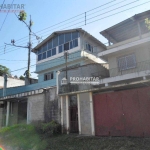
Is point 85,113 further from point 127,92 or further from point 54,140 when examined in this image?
point 127,92

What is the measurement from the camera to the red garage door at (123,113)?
28.8ft

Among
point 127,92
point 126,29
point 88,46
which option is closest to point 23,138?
point 127,92

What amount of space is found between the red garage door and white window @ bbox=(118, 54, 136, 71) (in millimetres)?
4861

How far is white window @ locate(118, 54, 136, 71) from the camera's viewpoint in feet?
45.4

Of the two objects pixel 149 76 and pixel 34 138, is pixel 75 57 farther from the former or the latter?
pixel 34 138

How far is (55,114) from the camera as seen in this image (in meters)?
12.6

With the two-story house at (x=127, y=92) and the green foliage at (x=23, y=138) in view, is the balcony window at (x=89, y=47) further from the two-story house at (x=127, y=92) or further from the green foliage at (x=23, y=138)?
the green foliage at (x=23, y=138)

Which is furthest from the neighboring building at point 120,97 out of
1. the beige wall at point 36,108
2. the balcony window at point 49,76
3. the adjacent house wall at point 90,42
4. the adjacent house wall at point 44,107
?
the balcony window at point 49,76

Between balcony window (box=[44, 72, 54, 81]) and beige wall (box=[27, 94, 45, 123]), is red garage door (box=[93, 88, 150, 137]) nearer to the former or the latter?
beige wall (box=[27, 94, 45, 123])

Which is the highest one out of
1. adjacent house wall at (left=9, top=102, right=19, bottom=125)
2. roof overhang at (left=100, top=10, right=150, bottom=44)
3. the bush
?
roof overhang at (left=100, top=10, right=150, bottom=44)

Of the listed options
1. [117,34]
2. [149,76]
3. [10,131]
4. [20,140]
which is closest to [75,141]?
[20,140]

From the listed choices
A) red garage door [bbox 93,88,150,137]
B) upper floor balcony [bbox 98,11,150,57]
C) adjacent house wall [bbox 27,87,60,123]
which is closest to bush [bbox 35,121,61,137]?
adjacent house wall [bbox 27,87,60,123]

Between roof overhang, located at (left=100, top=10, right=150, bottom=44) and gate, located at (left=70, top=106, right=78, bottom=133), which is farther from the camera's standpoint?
roof overhang, located at (left=100, top=10, right=150, bottom=44)

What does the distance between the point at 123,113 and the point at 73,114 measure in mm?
3969
